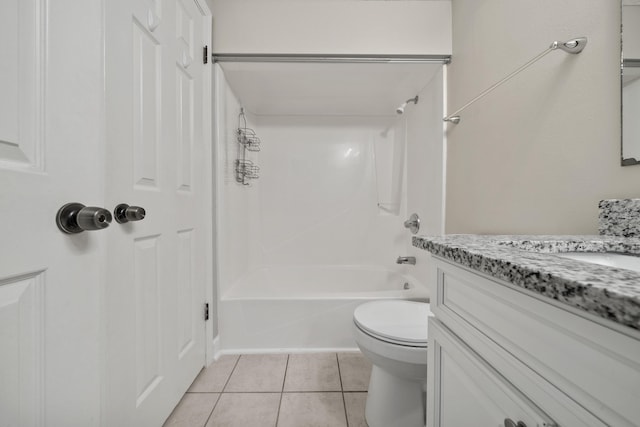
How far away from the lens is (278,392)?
1188 mm

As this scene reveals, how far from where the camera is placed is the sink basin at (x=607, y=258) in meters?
0.53

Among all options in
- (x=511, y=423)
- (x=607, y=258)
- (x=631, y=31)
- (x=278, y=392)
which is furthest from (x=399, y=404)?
(x=631, y=31)

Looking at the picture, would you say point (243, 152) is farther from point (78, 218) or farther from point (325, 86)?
point (78, 218)

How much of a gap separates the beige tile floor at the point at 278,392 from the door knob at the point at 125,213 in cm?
90

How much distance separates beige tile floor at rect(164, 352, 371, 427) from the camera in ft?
3.41

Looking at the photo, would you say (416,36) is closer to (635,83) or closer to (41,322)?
(635,83)

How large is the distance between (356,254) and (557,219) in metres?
1.61

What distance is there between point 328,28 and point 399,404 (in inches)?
75.6

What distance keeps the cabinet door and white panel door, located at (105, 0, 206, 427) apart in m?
0.89

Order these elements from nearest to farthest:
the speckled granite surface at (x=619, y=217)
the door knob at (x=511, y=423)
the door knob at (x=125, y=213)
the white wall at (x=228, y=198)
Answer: the door knob at (x=511, y=423) → the speckled granite surface at (x=619, y=217) → the door knob at (x=125, y=213) → the white wall at (x=228, y=198)

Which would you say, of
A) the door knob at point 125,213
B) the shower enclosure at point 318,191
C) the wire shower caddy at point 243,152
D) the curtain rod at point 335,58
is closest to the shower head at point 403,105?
the shower enclosure at point 318,191

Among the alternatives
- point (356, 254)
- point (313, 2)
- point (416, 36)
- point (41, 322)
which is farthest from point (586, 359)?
point (356, 254)

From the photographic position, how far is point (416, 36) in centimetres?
143

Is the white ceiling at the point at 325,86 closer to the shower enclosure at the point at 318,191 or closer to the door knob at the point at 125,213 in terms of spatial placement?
the shower enclosure at the point at 318,191
